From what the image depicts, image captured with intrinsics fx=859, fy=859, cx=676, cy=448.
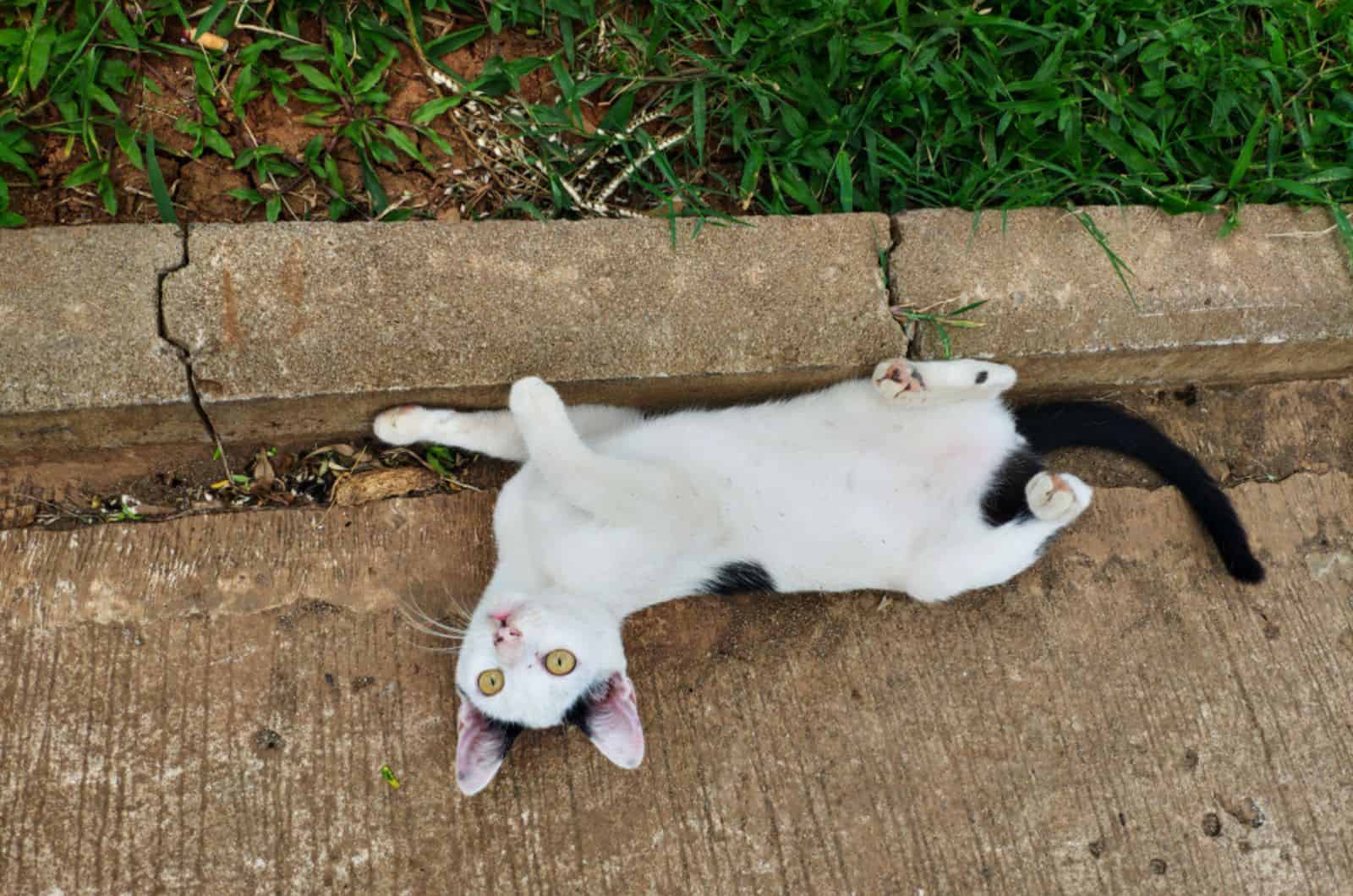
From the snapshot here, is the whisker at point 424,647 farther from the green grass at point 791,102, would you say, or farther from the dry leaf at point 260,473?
the green grass at point 791,102

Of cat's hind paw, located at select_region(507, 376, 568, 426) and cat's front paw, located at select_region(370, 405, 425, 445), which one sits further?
cat's front paw, located at select_region(370, 405, 425, 445)

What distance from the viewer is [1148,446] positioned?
7.55ft

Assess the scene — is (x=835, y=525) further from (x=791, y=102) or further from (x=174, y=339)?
(x=174, y=339)

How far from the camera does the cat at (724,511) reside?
1.90 m

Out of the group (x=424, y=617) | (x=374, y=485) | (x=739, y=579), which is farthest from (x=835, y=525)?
(x=374, y=485)

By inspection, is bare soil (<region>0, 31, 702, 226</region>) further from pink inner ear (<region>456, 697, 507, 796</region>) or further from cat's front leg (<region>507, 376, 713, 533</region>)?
pink inner ear (<region>456, 697, 507, 796</region>)

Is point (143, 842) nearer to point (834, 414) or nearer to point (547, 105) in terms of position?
point (834, 414)

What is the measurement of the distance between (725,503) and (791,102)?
1.10 meters

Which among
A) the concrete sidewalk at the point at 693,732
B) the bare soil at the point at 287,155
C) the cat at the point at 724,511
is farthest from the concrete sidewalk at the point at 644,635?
the bare soil at the point at 287,155

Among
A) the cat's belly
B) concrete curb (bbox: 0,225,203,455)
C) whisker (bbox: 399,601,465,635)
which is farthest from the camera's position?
whisker (bbox: 399,601,465,635)

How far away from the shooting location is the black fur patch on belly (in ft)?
6.73

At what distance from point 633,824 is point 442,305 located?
4.28ft

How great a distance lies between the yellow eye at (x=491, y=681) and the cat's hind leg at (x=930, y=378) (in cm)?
110

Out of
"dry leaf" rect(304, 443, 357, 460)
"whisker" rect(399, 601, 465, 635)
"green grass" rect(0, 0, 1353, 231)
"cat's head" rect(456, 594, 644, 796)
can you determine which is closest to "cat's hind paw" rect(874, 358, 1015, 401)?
"green grass" rect(0, 0, 1353, 231)
